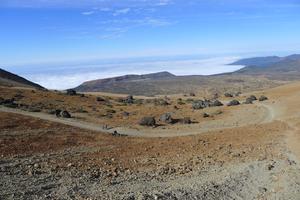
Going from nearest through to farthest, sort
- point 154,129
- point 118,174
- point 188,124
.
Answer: point 118,174 < point 154,129 < point 188,124

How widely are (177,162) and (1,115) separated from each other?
16685 mm

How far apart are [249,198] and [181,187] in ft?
6.96

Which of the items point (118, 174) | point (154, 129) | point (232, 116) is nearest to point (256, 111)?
point (232, 116)

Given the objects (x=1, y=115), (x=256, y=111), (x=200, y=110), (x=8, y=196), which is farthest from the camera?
(x=200, y=110)

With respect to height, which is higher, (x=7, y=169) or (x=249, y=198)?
(x=7, y=169)

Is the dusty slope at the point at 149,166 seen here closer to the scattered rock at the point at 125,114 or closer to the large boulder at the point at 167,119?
the large boulder at the point at 167,119

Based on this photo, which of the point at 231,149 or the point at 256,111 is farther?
the point at 256,111

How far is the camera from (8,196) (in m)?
11.9

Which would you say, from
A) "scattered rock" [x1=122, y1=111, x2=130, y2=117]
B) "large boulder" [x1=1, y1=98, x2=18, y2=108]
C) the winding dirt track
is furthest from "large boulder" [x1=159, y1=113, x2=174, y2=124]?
"large boulder" [x1=1, y1=98, x2=18, y2=108]

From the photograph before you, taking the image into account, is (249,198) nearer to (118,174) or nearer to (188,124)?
(118,174)

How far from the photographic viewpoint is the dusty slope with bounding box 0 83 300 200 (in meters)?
13.2

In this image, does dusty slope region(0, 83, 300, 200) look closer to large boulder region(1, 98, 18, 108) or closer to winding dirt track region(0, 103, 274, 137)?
winding dirt track region(0, 103, 274, 137)

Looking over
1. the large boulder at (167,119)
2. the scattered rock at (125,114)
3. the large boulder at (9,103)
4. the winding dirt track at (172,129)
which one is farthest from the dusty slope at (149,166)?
the scattered rock at (125,114)

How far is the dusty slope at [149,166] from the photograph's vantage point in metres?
13.2
